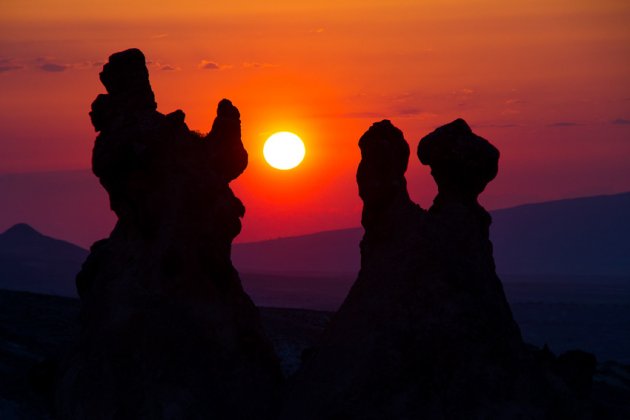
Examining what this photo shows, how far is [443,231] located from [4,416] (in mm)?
15199

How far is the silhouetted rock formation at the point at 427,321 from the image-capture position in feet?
79.4

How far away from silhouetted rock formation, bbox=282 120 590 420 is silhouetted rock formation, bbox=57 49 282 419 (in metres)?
2.03

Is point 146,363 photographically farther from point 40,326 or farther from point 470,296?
point 40,326

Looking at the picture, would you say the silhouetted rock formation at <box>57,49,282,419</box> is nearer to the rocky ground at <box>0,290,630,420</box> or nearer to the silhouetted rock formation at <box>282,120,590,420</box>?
the silhouetted rock formation at <box>282,120,590,420</box>

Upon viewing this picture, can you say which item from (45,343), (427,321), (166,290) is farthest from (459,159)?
(45,343)

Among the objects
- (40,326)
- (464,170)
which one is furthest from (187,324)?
(40,326)

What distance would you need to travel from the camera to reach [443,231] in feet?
87.1

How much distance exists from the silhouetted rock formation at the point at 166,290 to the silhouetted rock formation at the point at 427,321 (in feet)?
6.65

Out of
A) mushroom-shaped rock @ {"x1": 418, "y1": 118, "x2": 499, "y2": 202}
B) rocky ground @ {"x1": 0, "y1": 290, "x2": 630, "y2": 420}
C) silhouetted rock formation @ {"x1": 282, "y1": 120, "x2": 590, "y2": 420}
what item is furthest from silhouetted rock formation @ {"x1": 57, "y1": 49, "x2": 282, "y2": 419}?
mushroom-shaped rock @ {"x1": 418, "y1": 118, "x2": 499, "y2": 202}

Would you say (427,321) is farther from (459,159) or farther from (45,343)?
(45,343)

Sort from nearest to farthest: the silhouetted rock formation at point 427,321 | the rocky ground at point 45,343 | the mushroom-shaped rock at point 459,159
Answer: the silhouetted rock formation at point 427,321, the mushroom-shaped rock at point 459,159, the rocky ground at point 45,343

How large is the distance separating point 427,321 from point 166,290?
7449mm

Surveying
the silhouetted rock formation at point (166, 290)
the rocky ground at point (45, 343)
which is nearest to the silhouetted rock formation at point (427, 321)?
the silhouetted rock formation at point (166, 290)

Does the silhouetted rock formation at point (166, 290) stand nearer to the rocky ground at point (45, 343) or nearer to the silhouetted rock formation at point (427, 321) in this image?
the silhouetted rock formation at point (427, 321)
